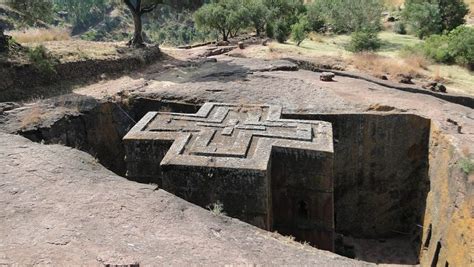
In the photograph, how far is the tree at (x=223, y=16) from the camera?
70.9ft

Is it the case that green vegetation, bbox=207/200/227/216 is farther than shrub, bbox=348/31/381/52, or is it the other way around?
shrub, bbox=348/31/381/52

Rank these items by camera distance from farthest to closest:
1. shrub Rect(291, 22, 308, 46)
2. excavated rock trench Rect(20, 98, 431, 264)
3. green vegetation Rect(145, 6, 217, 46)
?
green vegetation Rect(145, 6, 217, 46), shrub Rect(291, 22, 308, 46), excavated rock trench Rect(20, 98, 431, 264)

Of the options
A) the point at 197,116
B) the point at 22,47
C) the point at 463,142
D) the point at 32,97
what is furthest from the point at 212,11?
the point at 463,142

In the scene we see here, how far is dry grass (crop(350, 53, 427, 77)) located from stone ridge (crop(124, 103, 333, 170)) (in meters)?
7.52

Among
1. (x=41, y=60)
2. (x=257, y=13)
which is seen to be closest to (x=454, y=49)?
(x=257, y=13)

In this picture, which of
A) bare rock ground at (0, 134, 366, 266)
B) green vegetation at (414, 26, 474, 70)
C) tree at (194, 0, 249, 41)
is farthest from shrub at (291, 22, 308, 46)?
bare rock ground at (0, 134, 366, 266)

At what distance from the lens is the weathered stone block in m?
6.66

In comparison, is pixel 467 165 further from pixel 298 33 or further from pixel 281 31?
pixel 281 31

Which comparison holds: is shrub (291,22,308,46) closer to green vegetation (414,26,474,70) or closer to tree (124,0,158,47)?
green vegetation (414,26,474,70)

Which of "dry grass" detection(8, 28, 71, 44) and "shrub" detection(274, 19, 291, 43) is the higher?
"dry grass" detection(8, 28, 71, 44)

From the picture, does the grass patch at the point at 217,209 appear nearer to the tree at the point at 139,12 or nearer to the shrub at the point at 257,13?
the tree at the point at 139,12

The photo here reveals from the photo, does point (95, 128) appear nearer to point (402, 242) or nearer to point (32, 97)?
point (32, 97)

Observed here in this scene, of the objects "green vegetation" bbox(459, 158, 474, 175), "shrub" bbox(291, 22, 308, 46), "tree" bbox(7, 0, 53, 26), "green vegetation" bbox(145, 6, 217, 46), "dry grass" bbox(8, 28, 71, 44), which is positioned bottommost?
"green vegetation" bbox(145, 6, 217, 46)

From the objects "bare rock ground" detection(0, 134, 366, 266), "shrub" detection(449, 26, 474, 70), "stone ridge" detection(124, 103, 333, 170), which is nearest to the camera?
"bare rock ground" detection(0, 134, 366, 266)
